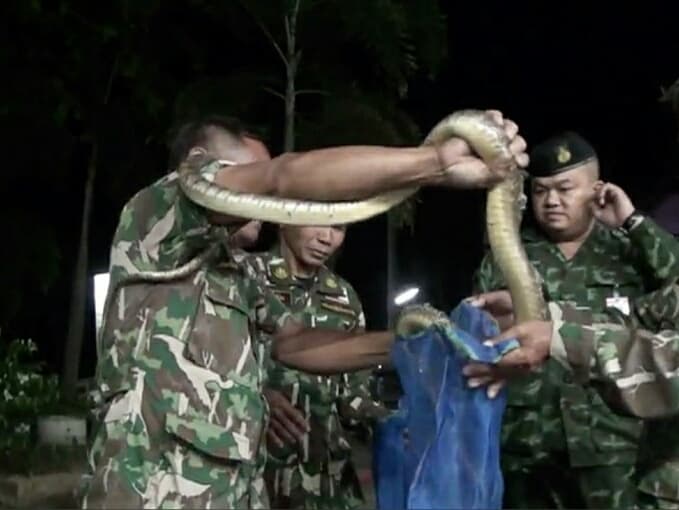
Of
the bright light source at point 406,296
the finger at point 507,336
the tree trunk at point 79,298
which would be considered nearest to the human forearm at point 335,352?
the finger at point 507,336

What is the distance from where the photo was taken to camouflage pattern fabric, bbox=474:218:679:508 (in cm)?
268

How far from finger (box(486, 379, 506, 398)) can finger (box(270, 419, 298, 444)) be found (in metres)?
0.81

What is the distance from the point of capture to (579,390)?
2699mm

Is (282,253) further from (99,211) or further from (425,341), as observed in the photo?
(99,211)

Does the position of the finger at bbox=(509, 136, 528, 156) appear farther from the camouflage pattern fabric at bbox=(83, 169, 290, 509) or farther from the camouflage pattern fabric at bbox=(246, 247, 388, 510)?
the camouflage pattern fabric at bbox=(246, 247, 388, 510)

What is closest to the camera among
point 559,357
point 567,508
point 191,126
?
point 559,357

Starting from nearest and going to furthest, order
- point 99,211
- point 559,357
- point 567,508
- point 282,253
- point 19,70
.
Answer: point 559,357, point 567,508, point 282,253, point 19,70, point 99,211

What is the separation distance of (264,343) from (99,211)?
260 inches

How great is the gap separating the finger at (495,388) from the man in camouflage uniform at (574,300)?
1.74 ft

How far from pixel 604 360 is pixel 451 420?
258 mm

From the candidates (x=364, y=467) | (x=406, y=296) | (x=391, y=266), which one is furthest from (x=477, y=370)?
(x=391, y=266)

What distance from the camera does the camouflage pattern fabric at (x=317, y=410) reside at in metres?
2.94

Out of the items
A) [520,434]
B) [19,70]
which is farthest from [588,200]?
[19,70]

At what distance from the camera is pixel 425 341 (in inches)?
87.1
